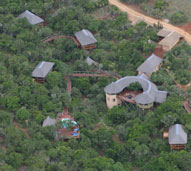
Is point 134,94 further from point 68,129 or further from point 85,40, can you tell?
point 85,40

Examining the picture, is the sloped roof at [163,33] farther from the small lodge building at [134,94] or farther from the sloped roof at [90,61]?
the sloped roof at [90,61]

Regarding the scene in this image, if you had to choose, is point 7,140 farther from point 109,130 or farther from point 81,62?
point 81,62

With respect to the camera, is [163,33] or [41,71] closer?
[41,71]

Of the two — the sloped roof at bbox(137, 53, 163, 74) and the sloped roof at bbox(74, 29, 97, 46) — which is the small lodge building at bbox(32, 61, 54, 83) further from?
the sloped roof at bbox(137, 53, 163, 74)

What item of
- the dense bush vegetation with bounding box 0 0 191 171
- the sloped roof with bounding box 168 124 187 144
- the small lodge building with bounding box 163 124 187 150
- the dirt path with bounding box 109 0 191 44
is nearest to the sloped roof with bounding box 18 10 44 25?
the dense bush vegetation with bounding box 0 0 191 171

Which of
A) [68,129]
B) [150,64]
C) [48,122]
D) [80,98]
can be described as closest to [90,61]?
[80,98]

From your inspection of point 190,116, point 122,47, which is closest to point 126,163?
point 190,116
